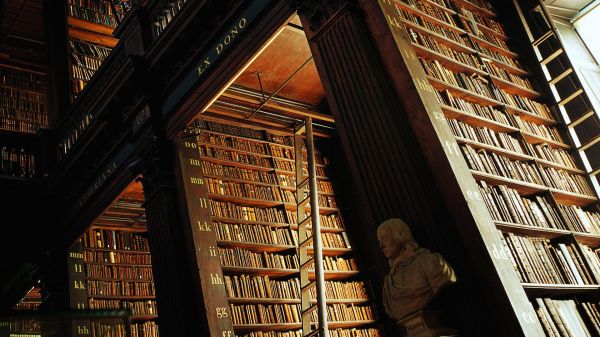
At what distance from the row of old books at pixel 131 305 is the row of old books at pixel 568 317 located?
12.6 ft

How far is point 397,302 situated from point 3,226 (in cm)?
516

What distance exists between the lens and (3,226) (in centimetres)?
617

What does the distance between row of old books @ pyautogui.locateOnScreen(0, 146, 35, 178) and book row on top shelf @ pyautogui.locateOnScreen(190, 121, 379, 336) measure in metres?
2.44

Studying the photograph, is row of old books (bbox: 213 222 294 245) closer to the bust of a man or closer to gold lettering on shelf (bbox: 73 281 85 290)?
gold lettering on shelf (bbox: 73 281 85 290)

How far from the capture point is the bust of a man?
239 centimetres

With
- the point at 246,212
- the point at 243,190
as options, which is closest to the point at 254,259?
the point at 246,212

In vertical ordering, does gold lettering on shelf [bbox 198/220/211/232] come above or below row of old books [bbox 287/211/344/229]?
below

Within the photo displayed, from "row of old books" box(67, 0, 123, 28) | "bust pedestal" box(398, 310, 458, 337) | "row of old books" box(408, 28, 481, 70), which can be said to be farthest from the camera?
"row of old books" box(67, 0, 123, 28)

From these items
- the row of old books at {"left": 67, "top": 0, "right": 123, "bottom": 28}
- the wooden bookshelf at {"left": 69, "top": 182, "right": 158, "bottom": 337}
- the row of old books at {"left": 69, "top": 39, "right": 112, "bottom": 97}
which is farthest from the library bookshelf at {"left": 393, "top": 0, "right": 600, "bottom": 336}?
the row of old books at {"left": 67, "top": 0, "right": 123, "bottom": 28}

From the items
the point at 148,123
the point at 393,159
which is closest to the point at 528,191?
the point at 393,159

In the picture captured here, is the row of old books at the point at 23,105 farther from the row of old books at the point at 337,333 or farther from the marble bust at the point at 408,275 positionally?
the marble bust at the point at 408,275

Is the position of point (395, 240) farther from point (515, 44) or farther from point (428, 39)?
point (515, 44)

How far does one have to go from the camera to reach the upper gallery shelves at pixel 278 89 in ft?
17.9

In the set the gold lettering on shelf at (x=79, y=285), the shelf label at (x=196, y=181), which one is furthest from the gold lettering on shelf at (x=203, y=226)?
the gold lettering on shelf at (x=79, y=285)
